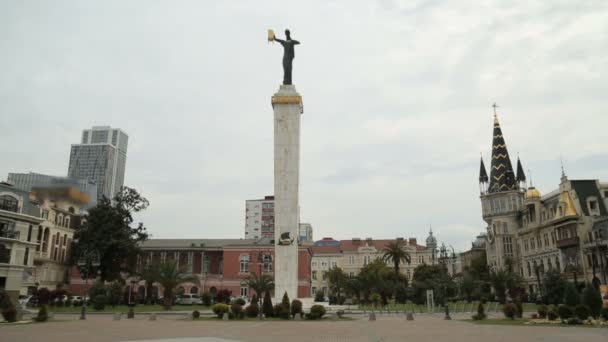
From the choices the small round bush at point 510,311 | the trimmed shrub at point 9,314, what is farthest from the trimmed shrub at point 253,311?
the small round bush at point 510,311

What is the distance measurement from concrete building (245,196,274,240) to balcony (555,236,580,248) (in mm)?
92369

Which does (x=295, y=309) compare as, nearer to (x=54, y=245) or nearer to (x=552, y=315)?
(x=552, y=315)

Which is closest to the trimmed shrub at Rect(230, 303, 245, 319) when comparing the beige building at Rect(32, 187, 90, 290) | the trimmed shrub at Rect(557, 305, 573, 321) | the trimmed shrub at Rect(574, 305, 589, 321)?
the trimmed shrub at Rect(557, 305, 573, 321)

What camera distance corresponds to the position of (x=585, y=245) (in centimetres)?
6062

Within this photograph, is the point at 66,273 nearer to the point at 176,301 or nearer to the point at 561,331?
the point at 176,301

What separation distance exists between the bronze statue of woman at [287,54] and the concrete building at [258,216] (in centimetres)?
10351

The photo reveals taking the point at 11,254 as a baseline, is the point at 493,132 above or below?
above

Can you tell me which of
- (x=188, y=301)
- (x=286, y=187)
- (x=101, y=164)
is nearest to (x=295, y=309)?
(x=286, y=187)

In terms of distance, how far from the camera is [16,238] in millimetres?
54312

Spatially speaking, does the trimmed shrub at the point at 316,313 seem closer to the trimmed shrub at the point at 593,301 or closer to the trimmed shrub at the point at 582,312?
the trimmed shrub at the point at 582,312

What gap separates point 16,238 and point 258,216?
101 metres

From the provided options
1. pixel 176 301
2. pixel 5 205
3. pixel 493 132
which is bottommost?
pixel 176 301

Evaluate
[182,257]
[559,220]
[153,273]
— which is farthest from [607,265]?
[182,257]

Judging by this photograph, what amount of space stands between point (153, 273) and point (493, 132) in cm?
7146
